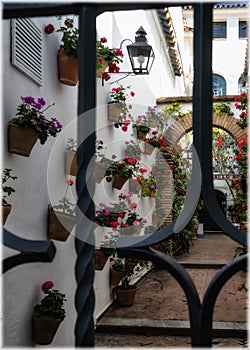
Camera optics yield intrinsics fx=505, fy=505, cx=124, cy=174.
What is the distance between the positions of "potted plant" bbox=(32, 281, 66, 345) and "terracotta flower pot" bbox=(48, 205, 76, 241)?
13.4 inches

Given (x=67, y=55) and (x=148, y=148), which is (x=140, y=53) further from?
(x=148, y=148)

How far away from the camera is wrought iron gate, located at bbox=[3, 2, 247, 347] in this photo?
2.25 ft

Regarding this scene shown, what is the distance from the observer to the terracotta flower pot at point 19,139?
2.65 m

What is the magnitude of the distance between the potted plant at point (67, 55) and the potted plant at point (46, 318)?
1.52m

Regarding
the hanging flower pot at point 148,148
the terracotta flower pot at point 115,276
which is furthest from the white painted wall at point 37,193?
the hanging flower pot at point 148,148

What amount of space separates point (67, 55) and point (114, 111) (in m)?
2.17

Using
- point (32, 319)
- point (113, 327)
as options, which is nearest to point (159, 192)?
point (113, 327)

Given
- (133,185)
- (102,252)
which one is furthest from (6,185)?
(133,185)

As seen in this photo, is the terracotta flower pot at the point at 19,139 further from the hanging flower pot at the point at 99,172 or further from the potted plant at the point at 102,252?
the potted plant at the point at 102,252

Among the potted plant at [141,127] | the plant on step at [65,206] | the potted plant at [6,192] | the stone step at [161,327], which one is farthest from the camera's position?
→ the potted plant at [141,127]

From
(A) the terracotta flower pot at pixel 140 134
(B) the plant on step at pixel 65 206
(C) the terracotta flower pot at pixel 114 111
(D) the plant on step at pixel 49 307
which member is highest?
(C) the terracotta flower pot at pixel 114 111

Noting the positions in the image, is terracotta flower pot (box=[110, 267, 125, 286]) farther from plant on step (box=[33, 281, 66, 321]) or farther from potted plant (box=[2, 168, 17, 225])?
potted plant (box=[2, 168, 17, 225])

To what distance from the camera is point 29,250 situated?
2.23ft

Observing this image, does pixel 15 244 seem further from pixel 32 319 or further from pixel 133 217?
pixel 133 217
